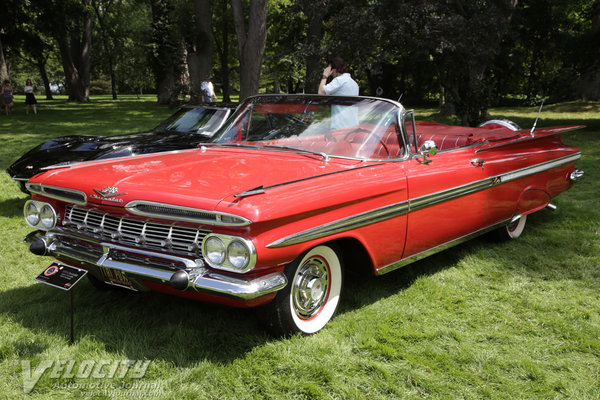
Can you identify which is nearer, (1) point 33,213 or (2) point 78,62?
(1) point 33,213

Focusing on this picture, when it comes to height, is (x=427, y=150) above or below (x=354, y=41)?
below

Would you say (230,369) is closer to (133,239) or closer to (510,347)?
(133,239)

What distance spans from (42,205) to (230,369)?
1.71 m

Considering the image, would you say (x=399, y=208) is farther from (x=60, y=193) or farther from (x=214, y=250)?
(x=60, y=193)

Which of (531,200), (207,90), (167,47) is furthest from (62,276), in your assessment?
(167,47)

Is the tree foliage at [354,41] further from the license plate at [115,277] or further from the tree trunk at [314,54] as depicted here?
the license plate at [115,277]

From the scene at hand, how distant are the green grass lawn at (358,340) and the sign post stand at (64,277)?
1.24 feet

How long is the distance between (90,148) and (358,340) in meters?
4.69

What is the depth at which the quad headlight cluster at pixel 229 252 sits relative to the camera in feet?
8.54

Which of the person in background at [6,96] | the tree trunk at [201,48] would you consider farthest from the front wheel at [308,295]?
the person in background at [6,96]

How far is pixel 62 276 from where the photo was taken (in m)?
2.95

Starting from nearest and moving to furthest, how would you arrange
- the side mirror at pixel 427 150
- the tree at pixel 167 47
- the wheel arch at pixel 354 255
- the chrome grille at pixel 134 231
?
the chrome grille at pixel 134 231 < the wheel arch at pixel 354 255 < the side mirror at pixel 427 150 < the tree at pixel 167 47

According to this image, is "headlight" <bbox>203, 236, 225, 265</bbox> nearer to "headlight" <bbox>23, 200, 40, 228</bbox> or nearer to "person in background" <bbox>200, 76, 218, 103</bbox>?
"headlight" <bbox>23, 200, 40, 228</bbox>

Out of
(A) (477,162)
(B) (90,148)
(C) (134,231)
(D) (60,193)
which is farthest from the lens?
(B) (90,148)
